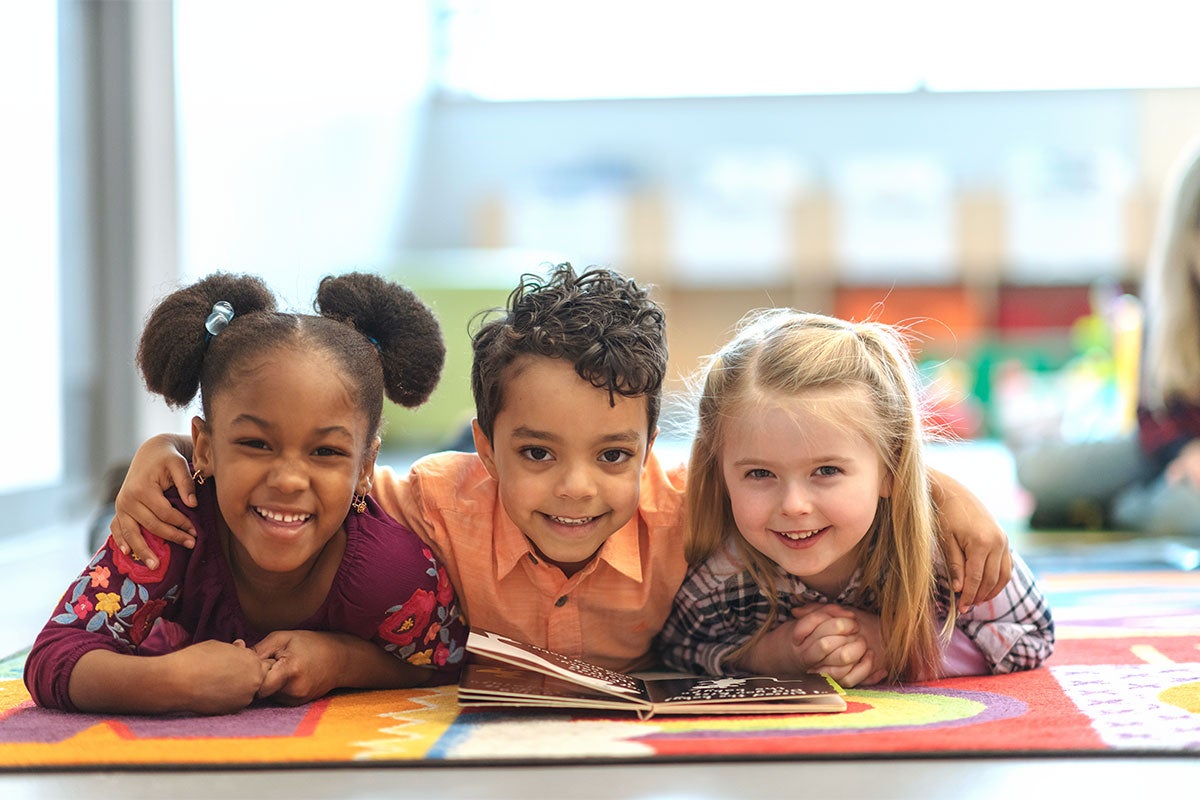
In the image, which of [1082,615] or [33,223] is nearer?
[1082,615]

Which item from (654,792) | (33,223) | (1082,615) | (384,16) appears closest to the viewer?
(654,792)

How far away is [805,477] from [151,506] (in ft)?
1.90

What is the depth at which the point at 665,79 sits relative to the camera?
5.45 meters

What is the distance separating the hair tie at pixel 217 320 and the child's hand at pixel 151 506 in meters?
0.12

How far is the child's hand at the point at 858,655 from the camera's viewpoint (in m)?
1.15

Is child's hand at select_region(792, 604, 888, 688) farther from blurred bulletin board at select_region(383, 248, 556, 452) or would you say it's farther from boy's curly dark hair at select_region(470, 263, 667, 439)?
blurred bulletin board at select_region(383, 248, 556, 452)

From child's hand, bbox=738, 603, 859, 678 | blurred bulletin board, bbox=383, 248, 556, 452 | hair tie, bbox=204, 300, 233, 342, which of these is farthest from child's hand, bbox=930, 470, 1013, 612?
blurred bulletin board, bbox=383, 248, 556, 452

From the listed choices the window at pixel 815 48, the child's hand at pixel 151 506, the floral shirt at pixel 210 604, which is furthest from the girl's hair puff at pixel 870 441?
the window at pixel 815 48

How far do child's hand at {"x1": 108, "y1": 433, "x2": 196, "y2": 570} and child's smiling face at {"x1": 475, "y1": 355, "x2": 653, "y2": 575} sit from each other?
0.93ft

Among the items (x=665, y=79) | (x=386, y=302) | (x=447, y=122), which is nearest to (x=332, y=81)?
(x=447, y=122)

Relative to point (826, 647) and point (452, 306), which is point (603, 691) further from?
point (452, 306)

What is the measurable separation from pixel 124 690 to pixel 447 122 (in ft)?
15.7

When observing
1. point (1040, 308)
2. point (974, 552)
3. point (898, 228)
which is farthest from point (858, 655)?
point (1040, 308)

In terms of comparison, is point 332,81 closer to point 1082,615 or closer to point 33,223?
point 33,223
